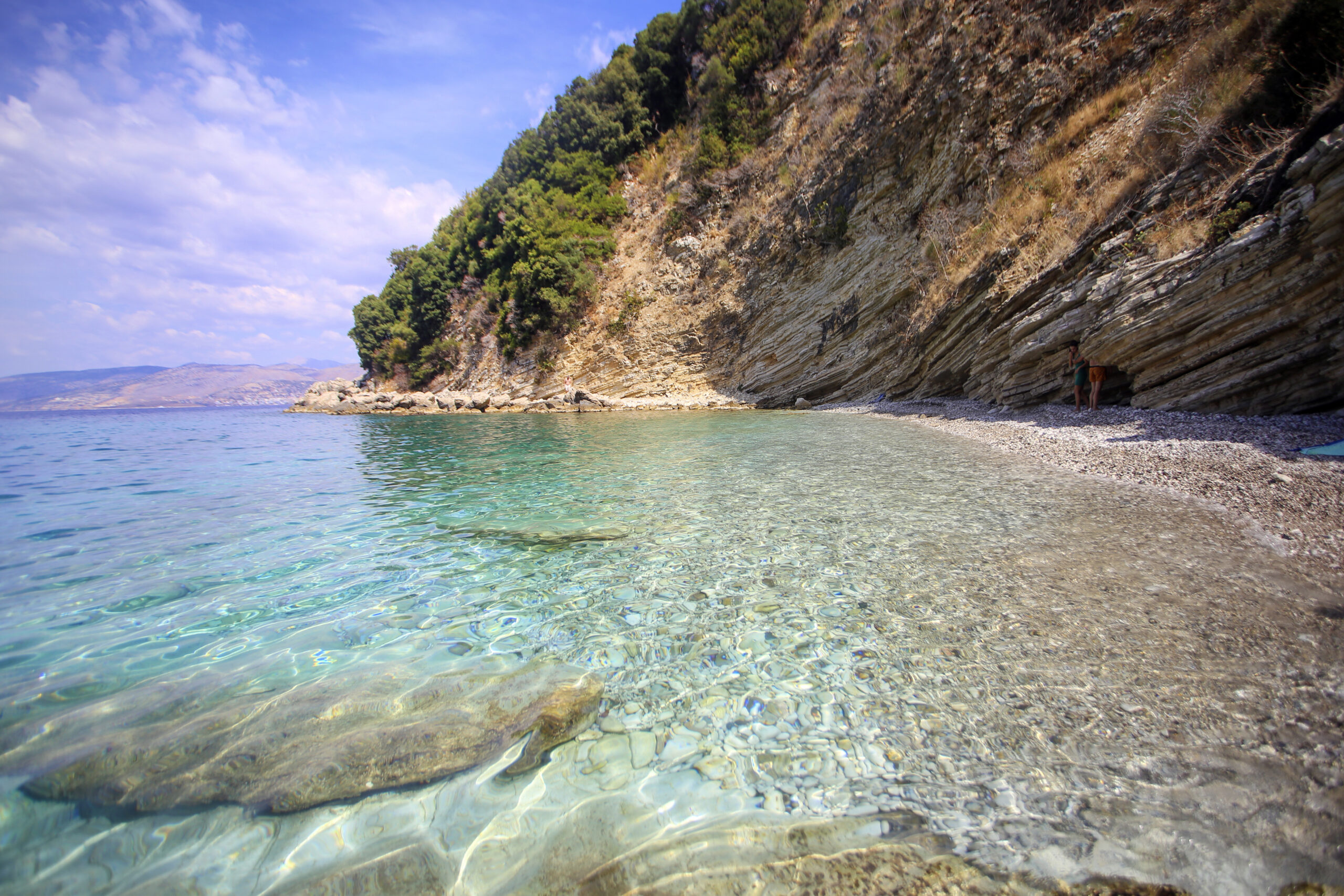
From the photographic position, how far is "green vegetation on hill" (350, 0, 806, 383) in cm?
3039

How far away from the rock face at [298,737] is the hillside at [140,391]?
4946 inches

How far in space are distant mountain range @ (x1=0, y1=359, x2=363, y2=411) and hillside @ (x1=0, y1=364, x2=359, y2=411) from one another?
17 centimetres

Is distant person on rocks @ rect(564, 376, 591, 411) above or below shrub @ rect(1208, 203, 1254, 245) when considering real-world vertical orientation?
below

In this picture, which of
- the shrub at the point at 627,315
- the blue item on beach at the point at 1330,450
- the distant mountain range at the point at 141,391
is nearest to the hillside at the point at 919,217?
the shrub at the point at 627,315

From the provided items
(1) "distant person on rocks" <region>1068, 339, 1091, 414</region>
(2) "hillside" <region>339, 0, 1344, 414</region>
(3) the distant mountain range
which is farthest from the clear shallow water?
(3) the distant mountain range

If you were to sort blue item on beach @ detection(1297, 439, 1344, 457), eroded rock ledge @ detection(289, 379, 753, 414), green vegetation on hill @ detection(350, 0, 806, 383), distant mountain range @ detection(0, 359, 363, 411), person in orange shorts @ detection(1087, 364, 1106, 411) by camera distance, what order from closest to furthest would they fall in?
blue item on beach @ detection(1297, 439, 1344, 457) → person in orange shorts @ detection(1087, 364, 1106, 411) → eroded rock ledge @ detection(289, 379, 753, 414) → green vegetation on hill @ detection(350, 0, 806, 383) → distant mountain range @ detection(0, 359, 363, 411)

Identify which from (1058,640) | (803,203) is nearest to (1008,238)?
(803,203)

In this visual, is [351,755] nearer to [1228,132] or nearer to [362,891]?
[362,891]

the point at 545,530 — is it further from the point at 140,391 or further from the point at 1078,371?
the point at 140,391

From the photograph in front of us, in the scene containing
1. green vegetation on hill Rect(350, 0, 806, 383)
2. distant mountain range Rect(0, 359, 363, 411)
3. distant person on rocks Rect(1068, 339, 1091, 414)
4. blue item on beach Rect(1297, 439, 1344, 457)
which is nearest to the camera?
blue item on beach Rect(1297, 439, 1344, 457)

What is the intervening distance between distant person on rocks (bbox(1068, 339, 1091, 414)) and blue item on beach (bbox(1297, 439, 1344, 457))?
5.13m

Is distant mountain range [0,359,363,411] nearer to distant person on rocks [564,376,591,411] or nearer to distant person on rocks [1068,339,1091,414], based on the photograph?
distant person on rocks [564,376,591,411]

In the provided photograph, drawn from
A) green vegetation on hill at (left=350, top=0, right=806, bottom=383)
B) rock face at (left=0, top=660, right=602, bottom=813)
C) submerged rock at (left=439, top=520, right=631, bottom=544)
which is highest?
green vegetation on hill at (left=350, top=0, right=806, bottom=383)

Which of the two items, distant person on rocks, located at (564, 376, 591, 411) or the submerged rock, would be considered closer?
the submerged rock
